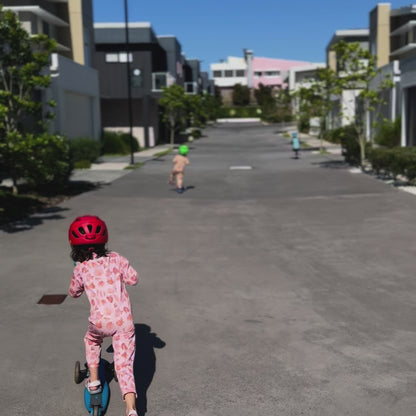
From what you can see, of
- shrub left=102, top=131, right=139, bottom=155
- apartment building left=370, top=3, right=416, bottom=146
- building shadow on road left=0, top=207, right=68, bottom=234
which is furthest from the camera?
shrub left=102, top=131, right=139, bottom=155

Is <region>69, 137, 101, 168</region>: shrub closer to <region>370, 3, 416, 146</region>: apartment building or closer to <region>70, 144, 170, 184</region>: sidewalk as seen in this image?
<region>70, 144, 170, 184</region>: sidewalk

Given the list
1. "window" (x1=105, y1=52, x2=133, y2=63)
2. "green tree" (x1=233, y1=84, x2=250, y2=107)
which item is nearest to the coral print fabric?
"window" (x1=105, y1=52, x2=133, y2=63)

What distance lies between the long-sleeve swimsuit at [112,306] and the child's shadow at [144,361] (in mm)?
594

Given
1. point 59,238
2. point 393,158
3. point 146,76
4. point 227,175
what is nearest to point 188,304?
point 59,238

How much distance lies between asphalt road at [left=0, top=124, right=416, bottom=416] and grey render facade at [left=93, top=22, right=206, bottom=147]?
28.8 meters

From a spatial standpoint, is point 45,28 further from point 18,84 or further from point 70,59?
point 18,84

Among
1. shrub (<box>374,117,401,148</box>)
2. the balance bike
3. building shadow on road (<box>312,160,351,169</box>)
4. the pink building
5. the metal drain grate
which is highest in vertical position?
the pink building

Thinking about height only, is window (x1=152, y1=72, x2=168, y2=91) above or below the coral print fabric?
above

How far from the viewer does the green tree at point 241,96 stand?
419 feet

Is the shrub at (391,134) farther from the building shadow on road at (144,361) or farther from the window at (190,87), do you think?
the window at (190,87)

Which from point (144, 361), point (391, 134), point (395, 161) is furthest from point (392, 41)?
point (144, 361)

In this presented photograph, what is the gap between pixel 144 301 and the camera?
7.67 meters

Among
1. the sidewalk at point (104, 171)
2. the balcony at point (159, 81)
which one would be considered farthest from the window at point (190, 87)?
the sidewalk at point (104, 171)

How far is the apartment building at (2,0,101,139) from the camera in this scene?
28422mm
